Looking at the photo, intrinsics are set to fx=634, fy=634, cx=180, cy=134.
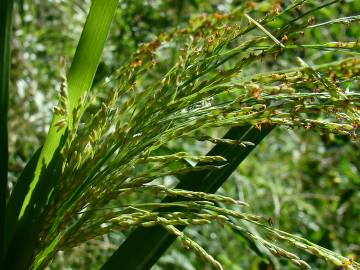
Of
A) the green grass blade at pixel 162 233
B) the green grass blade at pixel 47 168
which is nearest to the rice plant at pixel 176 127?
the green grass blade at pixel 47 168

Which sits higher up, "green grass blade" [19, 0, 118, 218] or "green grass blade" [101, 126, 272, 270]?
"green grass blade" [19, 0, 118, 218]

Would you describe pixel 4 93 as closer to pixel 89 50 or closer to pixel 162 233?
pixel 89 50

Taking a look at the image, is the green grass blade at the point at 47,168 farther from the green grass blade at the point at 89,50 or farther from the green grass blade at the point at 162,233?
the green grass blade at the point at 162,233

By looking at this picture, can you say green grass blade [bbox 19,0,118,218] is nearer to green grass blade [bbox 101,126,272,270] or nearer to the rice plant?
the rice plant

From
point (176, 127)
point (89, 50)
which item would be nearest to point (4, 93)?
point (89, 50)

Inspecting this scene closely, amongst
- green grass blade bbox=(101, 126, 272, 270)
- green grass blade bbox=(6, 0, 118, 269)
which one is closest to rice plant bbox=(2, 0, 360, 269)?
green grass blade bbox=(6, 0, 118, 269)
